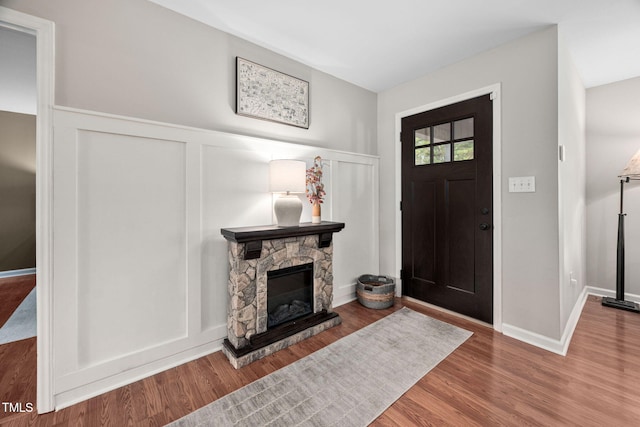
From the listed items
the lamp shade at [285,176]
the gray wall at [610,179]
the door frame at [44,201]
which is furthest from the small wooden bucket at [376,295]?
the gray wall at [610,179]

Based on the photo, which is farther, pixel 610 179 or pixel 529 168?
pixel 610 179

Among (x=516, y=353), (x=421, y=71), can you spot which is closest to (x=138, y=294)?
(x=516, y=353)

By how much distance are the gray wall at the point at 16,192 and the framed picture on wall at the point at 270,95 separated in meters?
4.22

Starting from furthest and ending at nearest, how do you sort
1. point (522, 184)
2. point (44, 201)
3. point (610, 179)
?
point (610, 179) < point (522, 184) < point (44, 201)

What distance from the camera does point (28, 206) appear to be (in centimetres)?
406

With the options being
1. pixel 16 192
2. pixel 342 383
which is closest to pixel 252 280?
pixel 342 383

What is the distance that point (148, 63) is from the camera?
70.2 inches

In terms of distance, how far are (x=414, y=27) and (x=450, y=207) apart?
1618mm

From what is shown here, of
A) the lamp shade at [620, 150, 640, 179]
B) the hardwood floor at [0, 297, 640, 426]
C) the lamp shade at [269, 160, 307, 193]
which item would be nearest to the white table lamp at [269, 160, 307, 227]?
the lamp shade at [269, 160, 307, 193]

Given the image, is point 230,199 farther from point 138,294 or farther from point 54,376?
point 54,376

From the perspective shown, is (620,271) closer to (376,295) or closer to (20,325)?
(376,295)

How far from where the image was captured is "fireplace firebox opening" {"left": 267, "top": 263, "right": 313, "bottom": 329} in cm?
220

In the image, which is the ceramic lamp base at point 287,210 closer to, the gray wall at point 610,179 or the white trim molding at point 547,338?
the white trim molding at point 547,338

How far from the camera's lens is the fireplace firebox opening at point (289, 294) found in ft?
7.22
